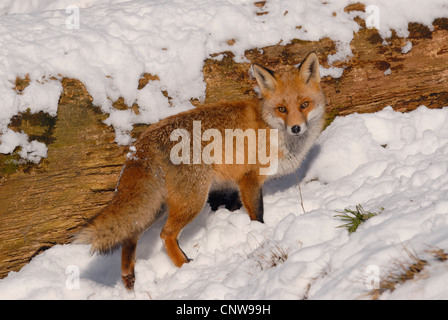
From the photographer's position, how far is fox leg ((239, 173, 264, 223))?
414cm

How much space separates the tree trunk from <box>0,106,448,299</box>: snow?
22 centimetres

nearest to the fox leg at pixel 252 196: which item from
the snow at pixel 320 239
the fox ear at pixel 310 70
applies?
the snow at pixel 320 239

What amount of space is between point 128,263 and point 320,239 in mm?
1799

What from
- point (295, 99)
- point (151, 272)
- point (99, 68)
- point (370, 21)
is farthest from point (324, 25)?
point (151, 272)

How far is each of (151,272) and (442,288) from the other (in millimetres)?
2639

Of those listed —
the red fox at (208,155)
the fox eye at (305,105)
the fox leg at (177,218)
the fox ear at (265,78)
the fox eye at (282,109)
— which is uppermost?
the fox ear at (265,78)

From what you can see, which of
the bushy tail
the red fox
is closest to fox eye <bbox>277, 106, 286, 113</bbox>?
the red fox

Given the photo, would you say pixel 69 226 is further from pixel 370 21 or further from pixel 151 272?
pixel 370 21

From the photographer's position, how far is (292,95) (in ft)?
13.3

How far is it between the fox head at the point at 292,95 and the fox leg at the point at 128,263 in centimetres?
193

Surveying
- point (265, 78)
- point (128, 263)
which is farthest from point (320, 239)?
point (265, 78)

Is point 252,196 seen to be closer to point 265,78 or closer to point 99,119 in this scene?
point 265,78

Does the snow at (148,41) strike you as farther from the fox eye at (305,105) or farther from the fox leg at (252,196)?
the fox leg at (252,196)

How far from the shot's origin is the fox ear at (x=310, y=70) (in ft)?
13.3
